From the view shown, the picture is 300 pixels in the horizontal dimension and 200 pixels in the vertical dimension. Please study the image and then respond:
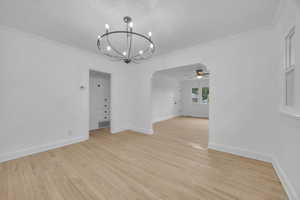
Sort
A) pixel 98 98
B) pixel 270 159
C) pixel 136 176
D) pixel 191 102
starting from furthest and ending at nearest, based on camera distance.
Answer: pixel 191 102
pixel 98 98
pixel 270 159
pixel 136 176

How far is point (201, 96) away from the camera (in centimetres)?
784

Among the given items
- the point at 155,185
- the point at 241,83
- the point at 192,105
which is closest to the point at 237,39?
the point at 241,83

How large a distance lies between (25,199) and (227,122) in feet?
12.3

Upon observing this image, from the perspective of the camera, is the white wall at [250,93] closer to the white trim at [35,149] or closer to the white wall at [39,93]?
the white wall at [39,93]

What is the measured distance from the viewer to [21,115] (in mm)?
2480

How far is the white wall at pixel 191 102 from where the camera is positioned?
7668mm

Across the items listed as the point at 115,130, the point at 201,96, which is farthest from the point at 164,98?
the point at 115,130

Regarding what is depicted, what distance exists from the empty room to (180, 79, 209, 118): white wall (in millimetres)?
4927

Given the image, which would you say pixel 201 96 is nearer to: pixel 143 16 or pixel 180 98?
pixel 180 98

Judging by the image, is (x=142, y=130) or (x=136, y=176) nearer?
(x=136, y=176)

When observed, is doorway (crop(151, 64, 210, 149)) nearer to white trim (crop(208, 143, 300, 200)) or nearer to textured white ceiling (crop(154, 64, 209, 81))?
textured white ceiling (crop(154, 64, 209, 81))

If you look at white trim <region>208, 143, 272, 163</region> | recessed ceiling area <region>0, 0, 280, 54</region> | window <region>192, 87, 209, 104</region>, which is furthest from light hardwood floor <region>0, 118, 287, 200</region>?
window <region>192, 87, 209, 104</region>

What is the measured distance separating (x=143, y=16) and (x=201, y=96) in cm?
705

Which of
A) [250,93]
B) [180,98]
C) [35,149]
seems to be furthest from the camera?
[180,98]
